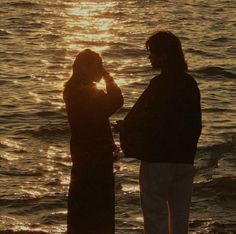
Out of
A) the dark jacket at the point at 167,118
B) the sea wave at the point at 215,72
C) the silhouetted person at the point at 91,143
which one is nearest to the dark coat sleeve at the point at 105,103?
the silhouetted person at the point at 91,143

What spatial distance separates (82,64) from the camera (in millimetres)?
7461

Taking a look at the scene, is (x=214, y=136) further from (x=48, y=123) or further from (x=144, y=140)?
(x=144, y=140)

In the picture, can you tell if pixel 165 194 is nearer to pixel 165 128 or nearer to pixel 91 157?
pixel 165 128

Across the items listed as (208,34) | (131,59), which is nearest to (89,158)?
(131,59)

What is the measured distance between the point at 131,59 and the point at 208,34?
451 cm

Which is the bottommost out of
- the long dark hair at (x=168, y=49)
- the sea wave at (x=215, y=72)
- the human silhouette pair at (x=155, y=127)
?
the sea wave at (x=215, y=72)

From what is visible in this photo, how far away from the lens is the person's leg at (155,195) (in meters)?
7.02

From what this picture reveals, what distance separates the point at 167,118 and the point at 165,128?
0.07m

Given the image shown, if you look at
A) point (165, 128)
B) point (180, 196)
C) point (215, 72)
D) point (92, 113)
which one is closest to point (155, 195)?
point (180, 196)

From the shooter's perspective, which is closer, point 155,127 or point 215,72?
point 155,127

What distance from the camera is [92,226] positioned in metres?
7.74

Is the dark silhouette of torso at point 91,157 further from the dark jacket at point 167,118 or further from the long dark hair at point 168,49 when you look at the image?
the long dark hair at point 168,49

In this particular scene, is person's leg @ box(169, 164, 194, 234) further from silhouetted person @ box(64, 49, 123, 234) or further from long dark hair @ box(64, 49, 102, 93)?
long dark hair @ box(64, 49, 102, 93)

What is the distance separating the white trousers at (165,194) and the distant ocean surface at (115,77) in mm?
3040
